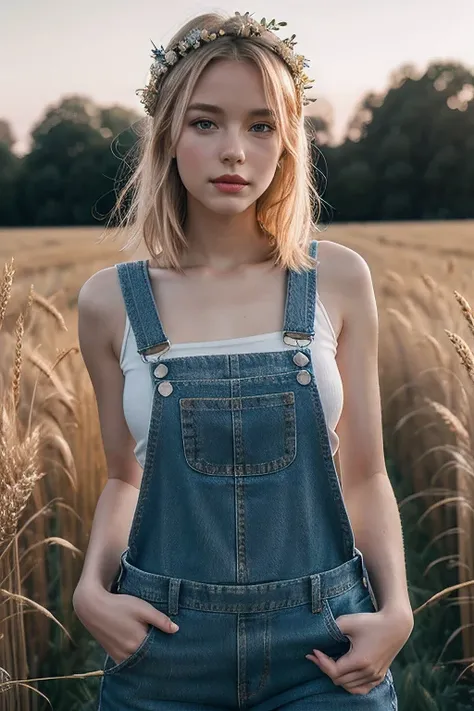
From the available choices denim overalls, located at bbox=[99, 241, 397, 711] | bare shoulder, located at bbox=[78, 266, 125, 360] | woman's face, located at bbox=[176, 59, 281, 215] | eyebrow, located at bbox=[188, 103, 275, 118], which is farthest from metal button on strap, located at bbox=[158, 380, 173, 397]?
eyebrow, located at bbox=[188, 103, 275, 118]

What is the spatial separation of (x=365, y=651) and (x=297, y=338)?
1.21 feet

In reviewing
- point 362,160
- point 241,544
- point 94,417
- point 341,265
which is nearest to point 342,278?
point 341,265

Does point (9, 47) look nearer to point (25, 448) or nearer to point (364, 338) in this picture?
point (25, 448)

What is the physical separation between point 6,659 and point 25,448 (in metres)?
0.50

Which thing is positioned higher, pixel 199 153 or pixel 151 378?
pixel 199 153

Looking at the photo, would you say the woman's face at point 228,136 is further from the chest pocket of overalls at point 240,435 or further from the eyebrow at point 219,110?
the chest pocket of overalls at point 240,435

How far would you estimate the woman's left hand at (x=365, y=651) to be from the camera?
1.00 m

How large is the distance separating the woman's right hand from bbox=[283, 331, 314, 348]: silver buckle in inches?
13.8

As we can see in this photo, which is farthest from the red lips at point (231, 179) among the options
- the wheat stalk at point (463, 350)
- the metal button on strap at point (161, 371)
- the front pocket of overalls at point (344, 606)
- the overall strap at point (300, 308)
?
the front pocket of overalls at point (344, 606)

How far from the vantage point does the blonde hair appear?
1.10 meters

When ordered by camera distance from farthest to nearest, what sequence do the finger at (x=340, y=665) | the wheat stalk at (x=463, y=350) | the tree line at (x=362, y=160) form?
the tree line at (x=362, y=160)
the wheat stalk at (x=463, y=350)
the finger at (x=340, y=665)

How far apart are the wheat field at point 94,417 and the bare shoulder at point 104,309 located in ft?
1.39

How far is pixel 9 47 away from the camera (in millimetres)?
1966

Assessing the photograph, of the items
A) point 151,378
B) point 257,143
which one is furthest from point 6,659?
point 257,143
